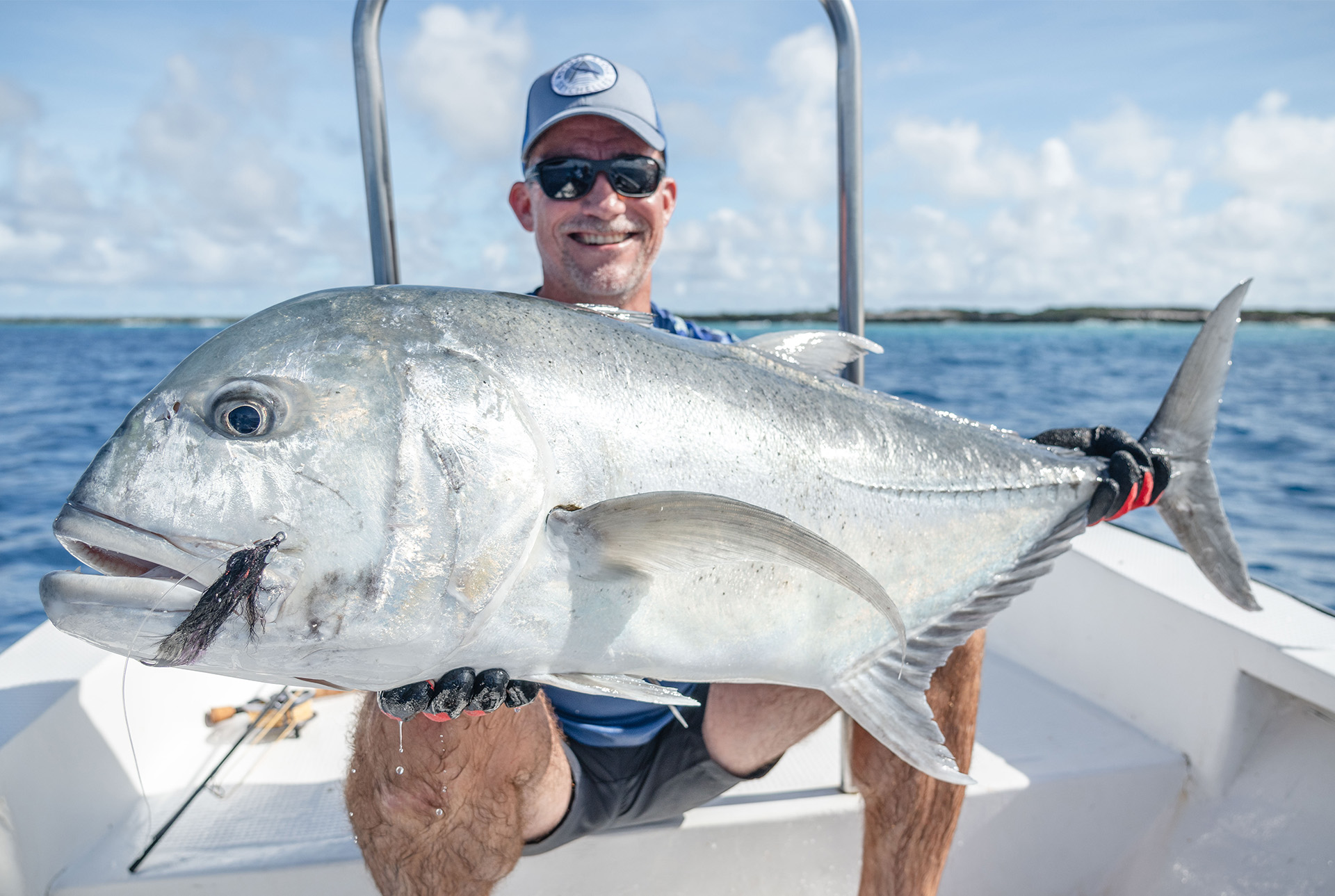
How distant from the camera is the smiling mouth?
3045mm

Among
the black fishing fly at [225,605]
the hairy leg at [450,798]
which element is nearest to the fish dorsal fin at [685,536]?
the black fishing fly at [225,605]

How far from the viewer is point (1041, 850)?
2.52 m

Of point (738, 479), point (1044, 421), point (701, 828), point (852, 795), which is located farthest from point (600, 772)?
point (1044, 421)

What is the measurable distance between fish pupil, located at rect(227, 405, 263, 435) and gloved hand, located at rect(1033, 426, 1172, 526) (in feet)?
6.19

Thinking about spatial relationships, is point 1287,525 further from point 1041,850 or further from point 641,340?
point 641,340

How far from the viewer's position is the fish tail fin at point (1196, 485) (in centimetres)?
221

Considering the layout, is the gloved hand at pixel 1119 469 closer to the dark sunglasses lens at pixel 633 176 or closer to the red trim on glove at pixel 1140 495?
the red trim on glove at pixel 1140 495

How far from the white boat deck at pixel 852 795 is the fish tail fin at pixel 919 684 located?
778mm

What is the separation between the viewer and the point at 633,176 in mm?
2998

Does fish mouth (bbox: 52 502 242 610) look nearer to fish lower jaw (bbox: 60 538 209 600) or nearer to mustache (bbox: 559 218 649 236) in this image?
fish lower jaw (bbox: 60 538 209 600)

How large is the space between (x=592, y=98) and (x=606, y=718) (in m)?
2.20

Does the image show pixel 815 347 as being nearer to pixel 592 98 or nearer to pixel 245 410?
pixel 245 410

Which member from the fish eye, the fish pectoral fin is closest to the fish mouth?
the fish eye

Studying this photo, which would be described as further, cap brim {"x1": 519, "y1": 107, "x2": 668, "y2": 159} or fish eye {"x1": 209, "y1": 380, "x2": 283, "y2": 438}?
cap brim {"x1": 519, "y1": 107, "x2": 668, "y2": 159}
